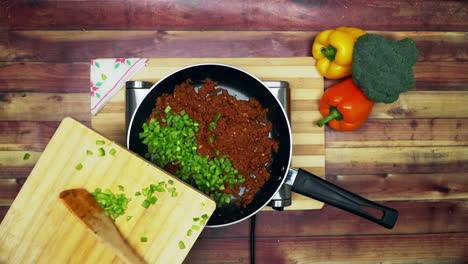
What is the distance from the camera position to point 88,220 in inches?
28.5

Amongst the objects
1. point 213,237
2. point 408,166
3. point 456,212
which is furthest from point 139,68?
point 456,212

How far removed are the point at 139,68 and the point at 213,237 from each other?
70cm

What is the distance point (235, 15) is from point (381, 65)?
0.57m

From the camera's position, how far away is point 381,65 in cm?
104

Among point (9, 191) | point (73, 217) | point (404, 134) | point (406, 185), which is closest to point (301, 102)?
point (404, 134)

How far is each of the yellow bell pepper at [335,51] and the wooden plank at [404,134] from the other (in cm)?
23

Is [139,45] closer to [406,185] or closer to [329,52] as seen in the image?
[329,52]

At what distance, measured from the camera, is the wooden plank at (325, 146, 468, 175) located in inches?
49.8

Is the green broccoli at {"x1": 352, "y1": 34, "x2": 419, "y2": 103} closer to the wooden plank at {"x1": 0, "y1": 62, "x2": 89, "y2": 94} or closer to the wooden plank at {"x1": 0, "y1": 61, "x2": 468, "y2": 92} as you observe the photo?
the wooden plank at {"x1": 0, "y1": 61, "x2": 468, "y2": 92}

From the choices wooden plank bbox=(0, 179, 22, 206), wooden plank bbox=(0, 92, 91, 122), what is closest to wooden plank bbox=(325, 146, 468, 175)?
wooden plank bbox=(0, 92, 91, 122)

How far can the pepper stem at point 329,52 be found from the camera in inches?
43.4

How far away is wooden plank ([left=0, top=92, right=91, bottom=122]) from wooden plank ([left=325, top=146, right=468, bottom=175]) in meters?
0.95

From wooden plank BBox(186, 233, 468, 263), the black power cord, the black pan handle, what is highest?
the black pan handle

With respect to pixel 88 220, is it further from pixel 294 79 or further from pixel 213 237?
pixel 294 79
